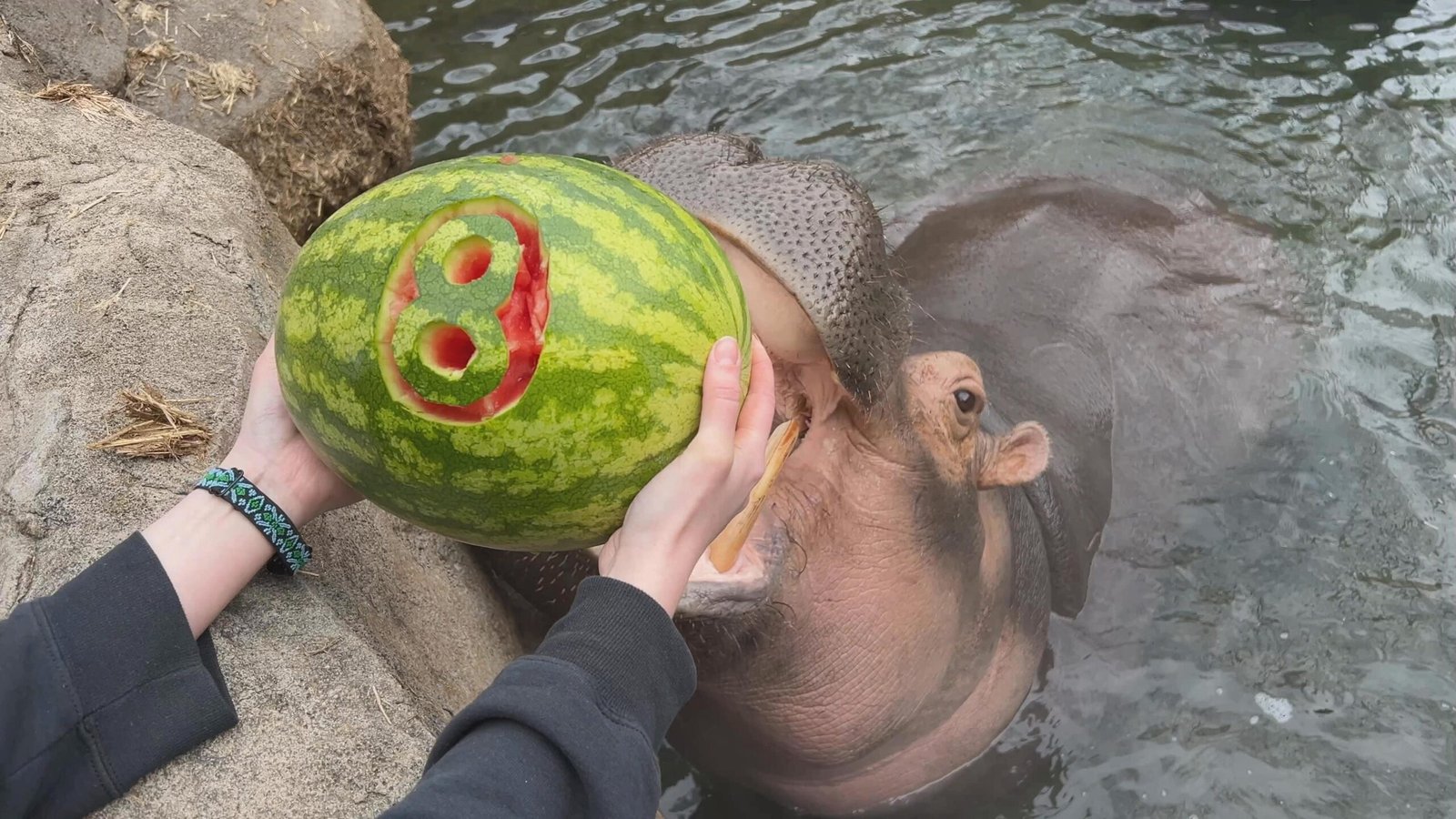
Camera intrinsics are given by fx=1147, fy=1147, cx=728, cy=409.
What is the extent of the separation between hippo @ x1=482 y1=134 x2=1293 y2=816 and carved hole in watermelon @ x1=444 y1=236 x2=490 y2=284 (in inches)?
37.5

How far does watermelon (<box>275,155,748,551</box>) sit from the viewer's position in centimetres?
150

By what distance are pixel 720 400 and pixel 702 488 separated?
0.15 m

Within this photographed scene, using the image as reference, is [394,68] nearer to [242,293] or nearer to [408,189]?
[242,293]

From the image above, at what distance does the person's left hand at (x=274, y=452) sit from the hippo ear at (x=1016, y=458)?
1.88 metres

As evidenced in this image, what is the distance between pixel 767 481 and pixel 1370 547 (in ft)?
9.30

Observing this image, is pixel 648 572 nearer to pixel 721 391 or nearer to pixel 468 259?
pixel 721 391

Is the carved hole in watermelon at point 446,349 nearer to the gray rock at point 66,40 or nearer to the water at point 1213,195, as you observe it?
the water at point 1213,195

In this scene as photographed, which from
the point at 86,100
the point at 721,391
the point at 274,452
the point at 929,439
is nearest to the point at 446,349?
the point at 721,391

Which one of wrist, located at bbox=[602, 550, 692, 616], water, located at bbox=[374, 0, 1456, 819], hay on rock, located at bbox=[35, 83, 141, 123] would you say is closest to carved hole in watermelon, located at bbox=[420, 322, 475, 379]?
wrist, located at bbox=[602, 550, 692, 616]

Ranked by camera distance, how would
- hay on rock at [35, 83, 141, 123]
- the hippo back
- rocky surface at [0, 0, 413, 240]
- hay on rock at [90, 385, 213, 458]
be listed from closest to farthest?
1. hay on rock at [90, 385, 213, 458]
2. hay on rock at [35, 83, 141, 123]
3. rocky surface at [0, 0, 413, 240]
4. the hippo back

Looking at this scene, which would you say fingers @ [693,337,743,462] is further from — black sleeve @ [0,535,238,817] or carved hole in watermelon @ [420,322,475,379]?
black sleeve @ [0,535,238,817]

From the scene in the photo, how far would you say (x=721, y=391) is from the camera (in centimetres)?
160

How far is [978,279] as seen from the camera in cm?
456

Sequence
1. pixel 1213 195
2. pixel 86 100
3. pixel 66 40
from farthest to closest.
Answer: pixel 1213 195 → pixel 66 40 → pixel 86 100
